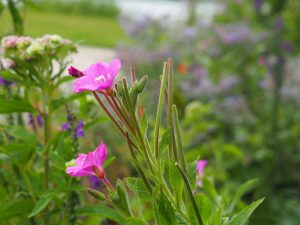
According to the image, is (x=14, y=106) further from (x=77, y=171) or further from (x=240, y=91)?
(x=240, y=91)

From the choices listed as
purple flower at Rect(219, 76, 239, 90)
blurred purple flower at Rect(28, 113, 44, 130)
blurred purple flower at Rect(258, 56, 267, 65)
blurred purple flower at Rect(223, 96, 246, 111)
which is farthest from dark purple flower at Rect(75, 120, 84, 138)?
blurred purple flower at Rect(258, 56, 267, 65)

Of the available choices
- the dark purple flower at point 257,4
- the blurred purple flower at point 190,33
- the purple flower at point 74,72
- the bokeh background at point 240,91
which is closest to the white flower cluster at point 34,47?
the purple flower at point 74,72

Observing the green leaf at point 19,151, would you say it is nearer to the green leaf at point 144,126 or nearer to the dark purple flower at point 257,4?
the green leaf at point 144,126

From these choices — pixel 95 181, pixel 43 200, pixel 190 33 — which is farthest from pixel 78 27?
pixel 43 200

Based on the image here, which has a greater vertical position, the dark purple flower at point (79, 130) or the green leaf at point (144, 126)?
the green leaf at point (144, 126)

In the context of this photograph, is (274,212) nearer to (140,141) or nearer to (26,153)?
(26,153)

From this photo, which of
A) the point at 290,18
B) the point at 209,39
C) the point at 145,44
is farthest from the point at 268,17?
the point at 145,44

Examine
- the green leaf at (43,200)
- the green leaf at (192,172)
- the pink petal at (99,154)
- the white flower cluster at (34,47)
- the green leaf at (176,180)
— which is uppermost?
the white flower cluster at (34,47)
